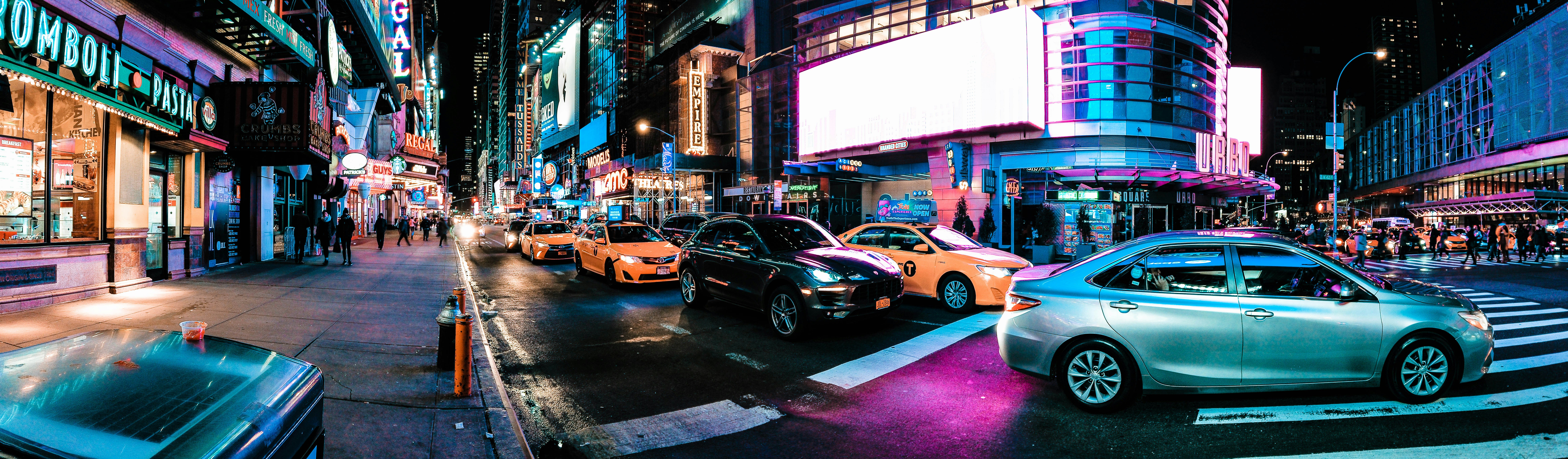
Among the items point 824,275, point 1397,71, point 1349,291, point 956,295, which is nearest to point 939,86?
point 956,295

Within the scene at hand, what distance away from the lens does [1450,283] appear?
1477 centimetres

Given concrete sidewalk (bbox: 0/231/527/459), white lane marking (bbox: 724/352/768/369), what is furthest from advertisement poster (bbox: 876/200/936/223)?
white lane marking (bbox: 724/352/768/369)

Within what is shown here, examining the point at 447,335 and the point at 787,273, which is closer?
the point at 447,335

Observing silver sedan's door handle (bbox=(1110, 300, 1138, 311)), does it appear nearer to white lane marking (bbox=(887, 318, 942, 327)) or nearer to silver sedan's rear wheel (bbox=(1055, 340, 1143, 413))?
silver sedan's rear wheel (bbox=(1055, 340, 1143, 413))

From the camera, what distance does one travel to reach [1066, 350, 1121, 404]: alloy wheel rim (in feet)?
16.8

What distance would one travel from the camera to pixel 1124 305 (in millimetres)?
5105

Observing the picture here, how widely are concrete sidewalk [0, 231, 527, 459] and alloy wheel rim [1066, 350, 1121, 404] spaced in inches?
164

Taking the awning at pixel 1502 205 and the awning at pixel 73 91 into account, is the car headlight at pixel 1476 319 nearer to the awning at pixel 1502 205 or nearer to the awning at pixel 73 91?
the awning at pixel 73 91

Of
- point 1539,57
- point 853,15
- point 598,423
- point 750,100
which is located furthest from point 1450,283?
point 1539,57

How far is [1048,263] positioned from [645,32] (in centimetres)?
5219

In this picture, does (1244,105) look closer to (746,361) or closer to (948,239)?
(948,239)

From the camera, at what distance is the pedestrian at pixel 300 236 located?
1727 centimetres

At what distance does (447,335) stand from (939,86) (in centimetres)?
2473

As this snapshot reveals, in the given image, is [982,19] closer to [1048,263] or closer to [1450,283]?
[1048,263]
